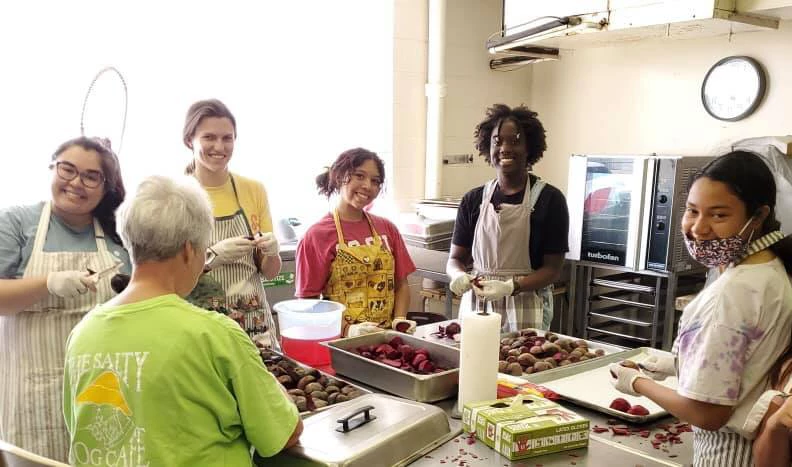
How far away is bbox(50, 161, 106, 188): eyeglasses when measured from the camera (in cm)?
180

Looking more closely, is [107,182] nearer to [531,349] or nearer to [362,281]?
[362,281]

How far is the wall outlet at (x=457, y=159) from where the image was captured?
14.5 feet

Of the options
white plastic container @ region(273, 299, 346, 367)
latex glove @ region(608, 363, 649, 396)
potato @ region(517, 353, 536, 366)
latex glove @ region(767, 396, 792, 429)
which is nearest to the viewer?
latex glove @ region(767, 396, 792, 429)

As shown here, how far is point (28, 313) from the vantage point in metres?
1.78

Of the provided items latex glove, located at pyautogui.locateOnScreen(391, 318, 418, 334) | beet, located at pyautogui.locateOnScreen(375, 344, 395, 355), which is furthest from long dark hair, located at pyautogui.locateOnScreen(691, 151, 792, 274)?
latex glove, located at pyautogui.locateOnScreen(391, 318, 418, 334)

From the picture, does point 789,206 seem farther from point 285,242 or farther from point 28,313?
point 28,313

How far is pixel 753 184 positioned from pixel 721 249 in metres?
0.15

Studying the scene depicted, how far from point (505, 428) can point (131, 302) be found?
0.83 meters

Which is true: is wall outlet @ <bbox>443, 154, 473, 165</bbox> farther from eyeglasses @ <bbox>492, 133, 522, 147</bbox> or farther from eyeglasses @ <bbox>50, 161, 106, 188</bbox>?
eyeglasses @ <bbox>50, 161, 106, 188</bbox>

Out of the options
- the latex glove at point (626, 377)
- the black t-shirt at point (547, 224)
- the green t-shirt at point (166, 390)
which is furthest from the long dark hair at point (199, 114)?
the latex glove at point (626, 377)

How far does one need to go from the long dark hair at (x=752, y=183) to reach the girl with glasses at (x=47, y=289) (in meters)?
1.62

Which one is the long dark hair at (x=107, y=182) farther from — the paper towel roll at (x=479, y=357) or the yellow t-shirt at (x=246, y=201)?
the paper towel roll at (x=479, y=357)

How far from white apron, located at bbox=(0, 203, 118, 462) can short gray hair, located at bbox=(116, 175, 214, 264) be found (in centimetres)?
68

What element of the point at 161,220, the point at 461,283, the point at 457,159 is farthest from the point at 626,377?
the point at 457,159
